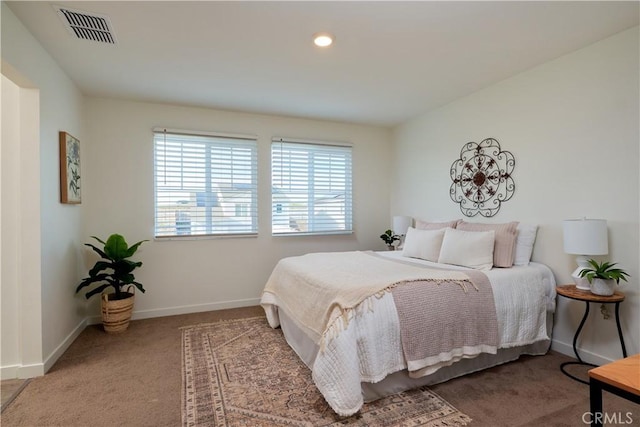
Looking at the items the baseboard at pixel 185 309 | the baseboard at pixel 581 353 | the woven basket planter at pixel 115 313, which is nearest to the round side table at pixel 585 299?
the baseboard at pixel 581 353

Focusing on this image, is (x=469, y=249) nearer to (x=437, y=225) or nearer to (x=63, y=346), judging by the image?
(x=437, y=225)

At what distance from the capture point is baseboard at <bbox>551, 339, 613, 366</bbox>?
2.48 m

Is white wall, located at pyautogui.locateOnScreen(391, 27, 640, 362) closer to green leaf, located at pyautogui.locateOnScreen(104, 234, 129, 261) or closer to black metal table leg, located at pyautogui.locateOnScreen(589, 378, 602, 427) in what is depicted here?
black metal table leg, located at pyautogui.locateOnScreen(589, 378, 602, 427)

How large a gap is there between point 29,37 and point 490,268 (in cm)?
395

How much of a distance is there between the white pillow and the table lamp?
110 centimetres

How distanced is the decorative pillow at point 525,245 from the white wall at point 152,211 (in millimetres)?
2363

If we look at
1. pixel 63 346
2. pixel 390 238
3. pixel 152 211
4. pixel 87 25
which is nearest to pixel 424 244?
pixel 390 238

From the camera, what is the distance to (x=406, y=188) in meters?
4.66

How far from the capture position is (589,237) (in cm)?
231

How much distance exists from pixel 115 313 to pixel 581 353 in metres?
4.22

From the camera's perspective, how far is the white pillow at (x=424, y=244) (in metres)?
3.30

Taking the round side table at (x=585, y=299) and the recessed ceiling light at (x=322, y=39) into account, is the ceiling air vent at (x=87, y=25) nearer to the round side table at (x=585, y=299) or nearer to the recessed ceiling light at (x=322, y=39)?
the recessed ceiling light at (x=322, y=39)

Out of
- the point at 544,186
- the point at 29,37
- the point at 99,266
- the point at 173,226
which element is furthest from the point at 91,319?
the point at 544,186

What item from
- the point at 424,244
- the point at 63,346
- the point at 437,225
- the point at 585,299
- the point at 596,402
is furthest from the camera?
the point at 437,225
